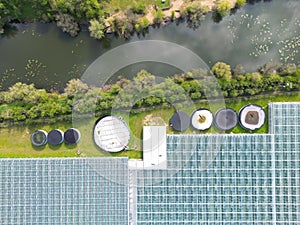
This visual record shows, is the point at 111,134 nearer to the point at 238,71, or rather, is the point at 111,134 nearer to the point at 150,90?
the point at 150,90

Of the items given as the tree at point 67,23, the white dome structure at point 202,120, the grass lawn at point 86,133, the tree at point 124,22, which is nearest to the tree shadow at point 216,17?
the tree at point 124,22

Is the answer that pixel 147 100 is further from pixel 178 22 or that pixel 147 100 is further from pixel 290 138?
pixel 290 138

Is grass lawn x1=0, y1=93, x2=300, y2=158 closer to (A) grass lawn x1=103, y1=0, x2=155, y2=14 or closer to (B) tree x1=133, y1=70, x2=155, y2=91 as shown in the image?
(B) tree x1=133, y1=70, x2=155, y2=91

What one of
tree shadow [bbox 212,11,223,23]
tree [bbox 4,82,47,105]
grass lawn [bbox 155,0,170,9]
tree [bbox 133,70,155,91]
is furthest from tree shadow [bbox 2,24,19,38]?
tree shadow [bbox 212,11,223,23]

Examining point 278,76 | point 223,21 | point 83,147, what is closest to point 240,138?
point 278,76

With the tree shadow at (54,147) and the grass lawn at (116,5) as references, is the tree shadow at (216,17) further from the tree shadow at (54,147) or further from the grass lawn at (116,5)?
the tree shadow at (54,147)

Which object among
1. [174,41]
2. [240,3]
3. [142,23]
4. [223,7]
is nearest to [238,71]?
[223,7]

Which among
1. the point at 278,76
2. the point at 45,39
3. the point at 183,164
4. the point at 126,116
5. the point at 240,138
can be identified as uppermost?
the point at 45,39
